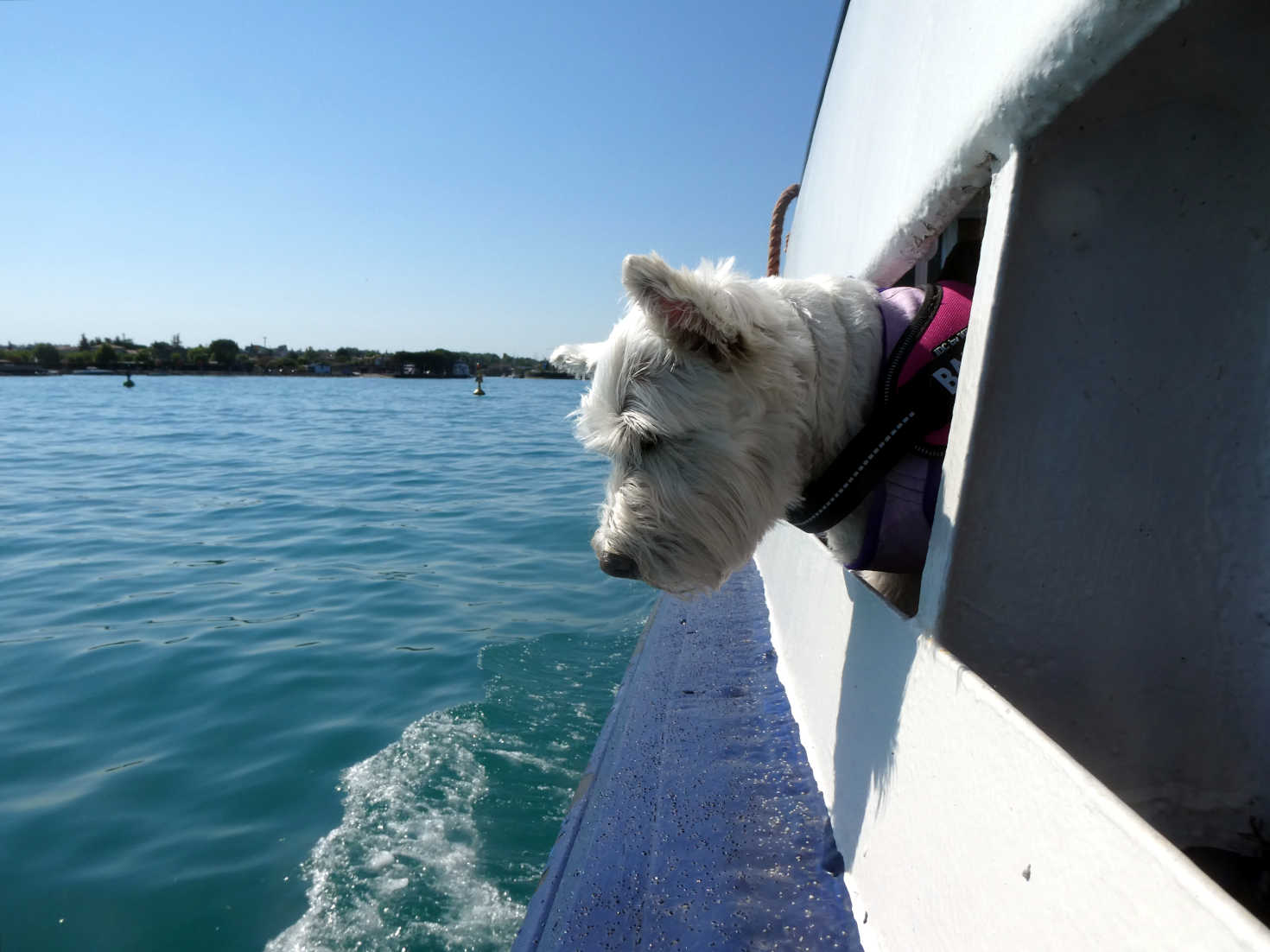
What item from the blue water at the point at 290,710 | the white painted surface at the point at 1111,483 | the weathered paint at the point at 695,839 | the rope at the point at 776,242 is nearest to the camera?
the white painted surface at the point at 1111,483

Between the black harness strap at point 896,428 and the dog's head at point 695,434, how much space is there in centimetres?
13

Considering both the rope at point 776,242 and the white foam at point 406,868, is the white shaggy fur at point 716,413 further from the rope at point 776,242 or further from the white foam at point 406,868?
the rope at point 776,242

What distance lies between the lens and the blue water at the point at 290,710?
3076 millimetres

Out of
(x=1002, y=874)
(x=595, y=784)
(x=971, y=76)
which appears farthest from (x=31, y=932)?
(x=971, y=76)

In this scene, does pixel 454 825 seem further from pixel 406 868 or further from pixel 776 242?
pixel 776 242

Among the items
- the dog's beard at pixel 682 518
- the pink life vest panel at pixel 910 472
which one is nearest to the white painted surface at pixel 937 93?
the pink life vest panel at pixel 910 472

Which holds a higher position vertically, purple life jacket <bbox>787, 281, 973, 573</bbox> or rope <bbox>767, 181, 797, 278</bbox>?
rope <bbox>767, 181, 797, 278</bbox>

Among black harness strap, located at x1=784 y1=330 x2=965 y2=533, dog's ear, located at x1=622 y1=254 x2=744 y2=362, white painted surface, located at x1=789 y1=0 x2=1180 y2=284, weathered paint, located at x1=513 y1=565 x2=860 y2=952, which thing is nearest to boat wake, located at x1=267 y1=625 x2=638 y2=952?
weathered paint, located at x1=513 y1=565 x2=860 y2=952

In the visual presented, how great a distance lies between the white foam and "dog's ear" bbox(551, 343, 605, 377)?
6.38 ft

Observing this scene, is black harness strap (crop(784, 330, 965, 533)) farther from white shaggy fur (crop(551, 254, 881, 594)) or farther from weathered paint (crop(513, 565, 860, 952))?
weathered paint (crop(513, 565, 860, 952))

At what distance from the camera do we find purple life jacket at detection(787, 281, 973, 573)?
183 centimetres

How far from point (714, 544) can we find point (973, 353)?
29.7 inches

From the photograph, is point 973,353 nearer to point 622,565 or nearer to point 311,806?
point 622,565

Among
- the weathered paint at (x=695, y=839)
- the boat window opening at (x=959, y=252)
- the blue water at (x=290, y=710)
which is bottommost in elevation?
the blue water at (x=290, y=710)
